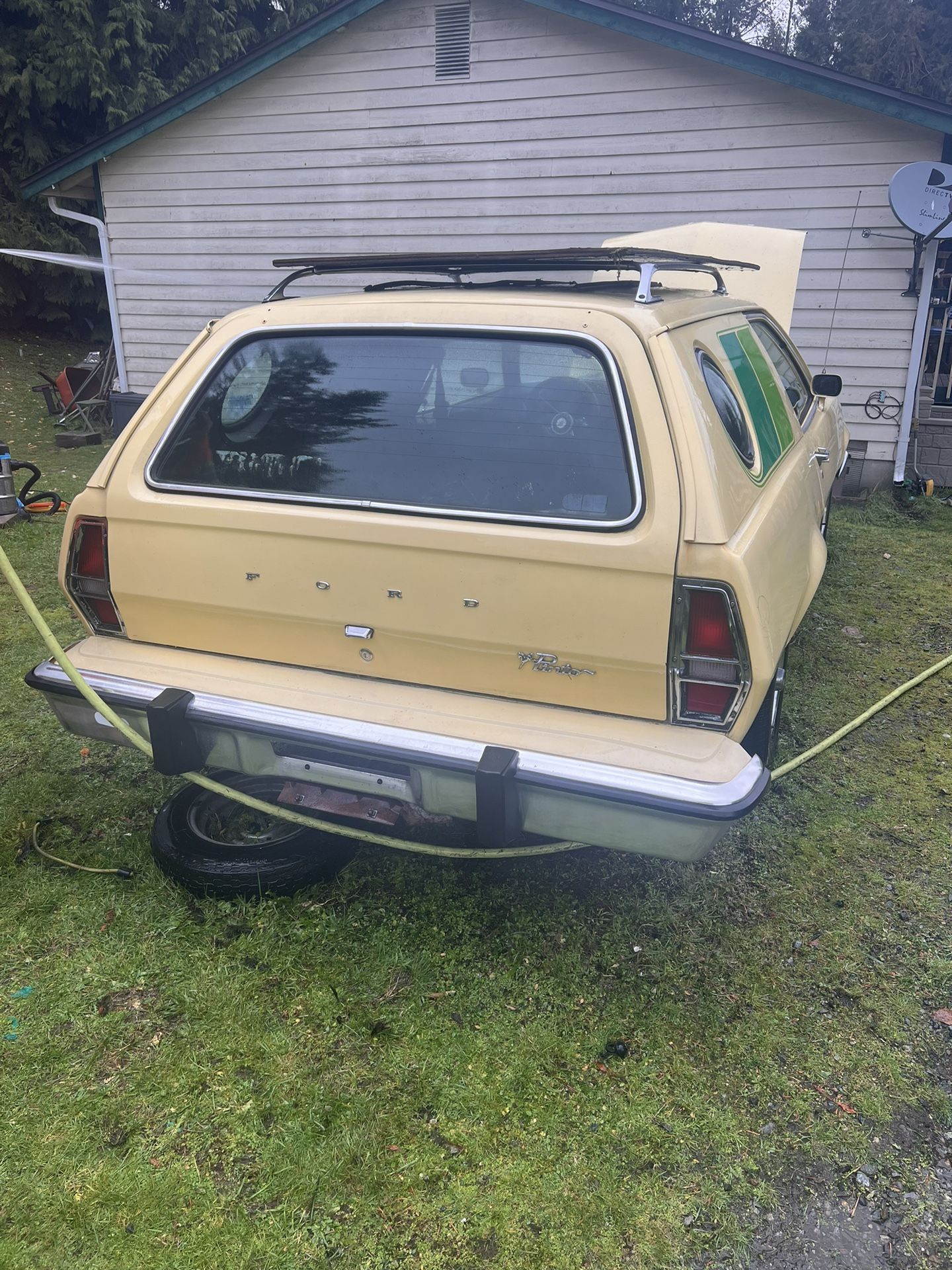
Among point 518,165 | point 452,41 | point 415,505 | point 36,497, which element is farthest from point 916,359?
point 36,497

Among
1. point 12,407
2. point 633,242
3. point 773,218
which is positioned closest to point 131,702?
point 633,242

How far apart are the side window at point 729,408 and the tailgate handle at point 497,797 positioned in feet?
3.80

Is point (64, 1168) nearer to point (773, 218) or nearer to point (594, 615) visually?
point (594, 615)

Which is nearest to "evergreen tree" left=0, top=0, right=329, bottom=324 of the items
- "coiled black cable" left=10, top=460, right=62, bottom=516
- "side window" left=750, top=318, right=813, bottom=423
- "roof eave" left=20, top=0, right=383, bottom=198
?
"roof eave" left=20, top=0, right=383, bottom=198

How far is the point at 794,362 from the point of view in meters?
4.88

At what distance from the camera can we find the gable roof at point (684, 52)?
6980 millimetres

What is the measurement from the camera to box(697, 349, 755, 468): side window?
2572 millimetres

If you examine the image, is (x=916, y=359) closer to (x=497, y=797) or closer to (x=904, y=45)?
(x=497, y=797)

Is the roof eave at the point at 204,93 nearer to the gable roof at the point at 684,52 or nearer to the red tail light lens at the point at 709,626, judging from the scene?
the gable roof at the point at 684,52

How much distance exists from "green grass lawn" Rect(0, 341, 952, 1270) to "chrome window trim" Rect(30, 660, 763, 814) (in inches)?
29.1

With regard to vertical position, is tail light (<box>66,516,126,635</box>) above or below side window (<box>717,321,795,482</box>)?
below

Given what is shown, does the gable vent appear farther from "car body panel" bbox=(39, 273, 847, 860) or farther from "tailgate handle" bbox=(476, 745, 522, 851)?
"tailgate handle" bbox=(476, 745, 522, 851)

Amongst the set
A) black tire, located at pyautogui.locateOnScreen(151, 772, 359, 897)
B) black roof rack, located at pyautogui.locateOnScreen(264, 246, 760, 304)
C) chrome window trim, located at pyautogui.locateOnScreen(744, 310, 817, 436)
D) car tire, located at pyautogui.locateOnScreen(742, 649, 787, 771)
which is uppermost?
black roof rack, located at pyautogui.locateOnScreen(264, 246, 760, 304)

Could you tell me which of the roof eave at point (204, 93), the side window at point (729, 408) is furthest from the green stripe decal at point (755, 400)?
the roof eave at point (204, 93)
